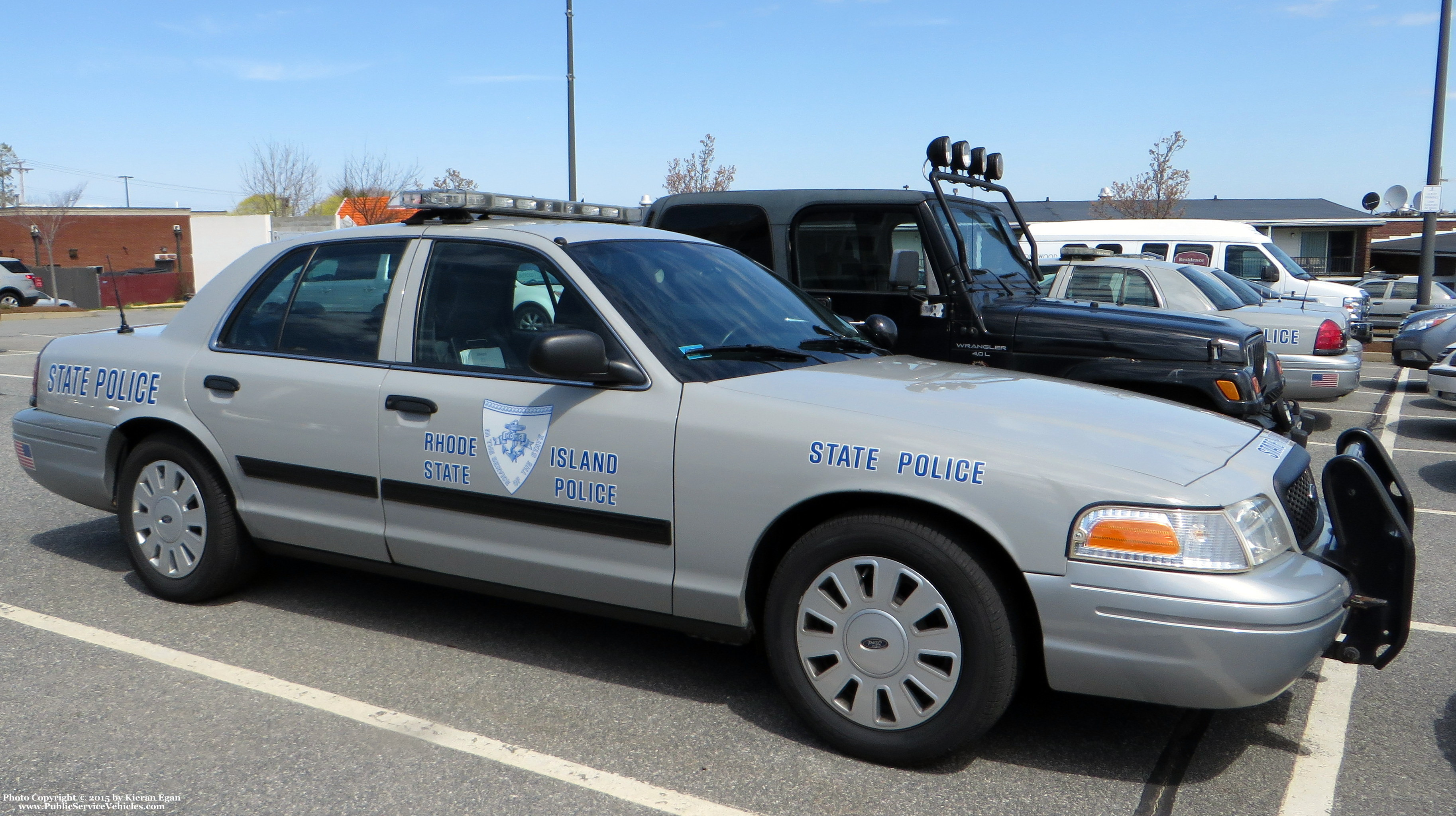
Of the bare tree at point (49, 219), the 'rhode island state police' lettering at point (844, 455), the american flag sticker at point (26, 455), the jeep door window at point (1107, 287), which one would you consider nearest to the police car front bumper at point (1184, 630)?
the 'rhode island state police' lettering at point (844, 455)

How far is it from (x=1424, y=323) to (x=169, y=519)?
50.5 ft

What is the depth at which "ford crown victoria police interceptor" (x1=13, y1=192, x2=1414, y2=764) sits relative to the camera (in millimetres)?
2965

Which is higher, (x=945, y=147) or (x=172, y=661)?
(x=945, y=147)

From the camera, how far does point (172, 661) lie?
4.03 metres

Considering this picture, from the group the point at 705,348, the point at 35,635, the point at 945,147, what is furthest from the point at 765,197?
the point at 35,635

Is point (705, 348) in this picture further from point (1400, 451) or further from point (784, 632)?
point (1400, 451)

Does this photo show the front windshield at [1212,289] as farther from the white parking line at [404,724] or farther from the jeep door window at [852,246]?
the white parking line at [404,724]

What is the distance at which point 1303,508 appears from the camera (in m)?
3.39

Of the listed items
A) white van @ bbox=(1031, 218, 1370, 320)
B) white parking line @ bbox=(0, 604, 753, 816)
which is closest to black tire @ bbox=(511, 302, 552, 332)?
white parking line @ bbox=(0, 604, 753, 816)

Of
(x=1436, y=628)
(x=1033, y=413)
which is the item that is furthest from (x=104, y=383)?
(x=1436, y=628)

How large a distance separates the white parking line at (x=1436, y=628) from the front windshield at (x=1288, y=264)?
38.9ft

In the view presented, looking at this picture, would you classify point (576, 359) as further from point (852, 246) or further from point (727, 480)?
point (852, 246)

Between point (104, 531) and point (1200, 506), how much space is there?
5447 mm

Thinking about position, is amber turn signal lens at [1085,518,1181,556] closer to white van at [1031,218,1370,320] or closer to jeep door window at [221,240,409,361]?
jeep door window at [221,240,409,361]
